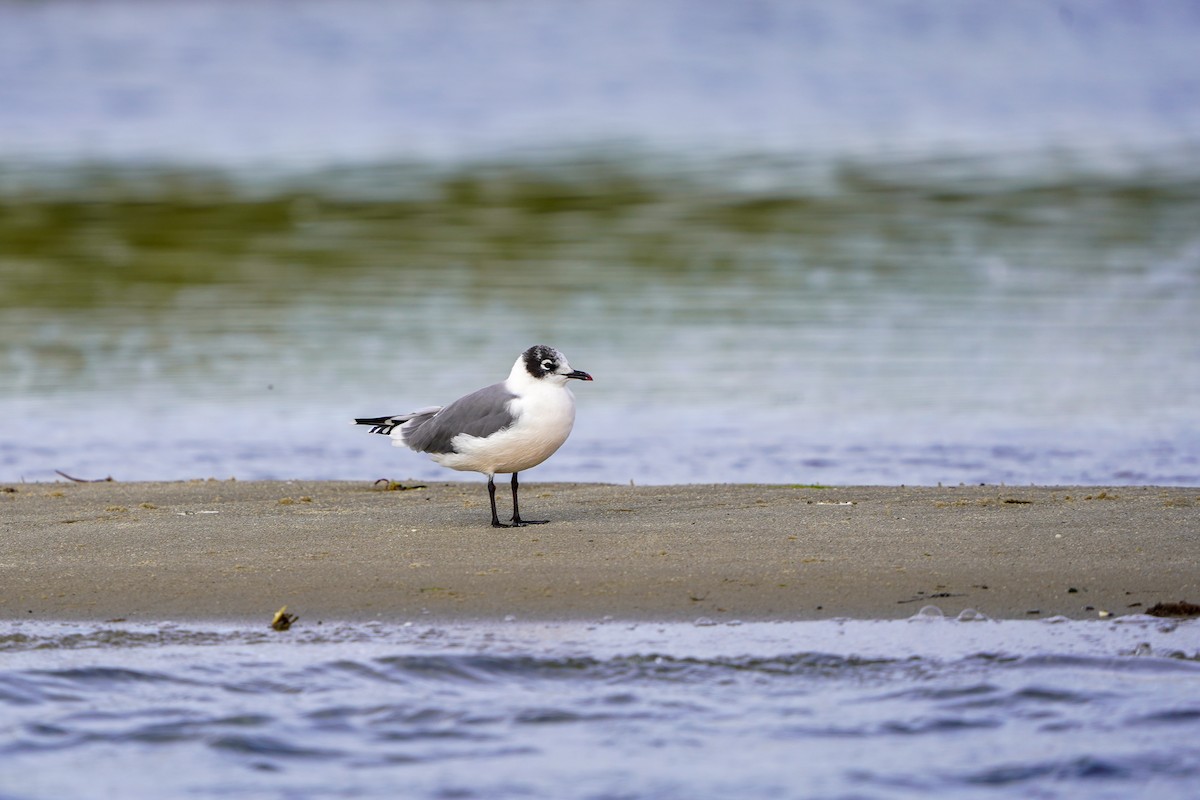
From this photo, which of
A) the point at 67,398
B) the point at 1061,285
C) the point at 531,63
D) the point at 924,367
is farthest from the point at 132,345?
the point at 531,63

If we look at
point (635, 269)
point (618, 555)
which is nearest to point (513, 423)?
point (618, 555)

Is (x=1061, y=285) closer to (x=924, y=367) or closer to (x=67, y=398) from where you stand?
(x=924, y=367)

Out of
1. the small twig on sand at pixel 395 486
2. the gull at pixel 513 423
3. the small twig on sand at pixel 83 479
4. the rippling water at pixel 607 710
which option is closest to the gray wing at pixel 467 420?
the gull at pixel 513 423

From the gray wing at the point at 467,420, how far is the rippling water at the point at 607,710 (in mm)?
1615

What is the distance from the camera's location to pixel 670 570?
261 inches

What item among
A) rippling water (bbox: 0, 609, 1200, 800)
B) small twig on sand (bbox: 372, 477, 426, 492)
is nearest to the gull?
small twig on sand (bbox: 372, 477, 426, 492)

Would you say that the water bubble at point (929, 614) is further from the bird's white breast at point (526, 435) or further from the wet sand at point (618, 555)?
the bird's white breast at point (526, 435)

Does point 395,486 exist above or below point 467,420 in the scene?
below

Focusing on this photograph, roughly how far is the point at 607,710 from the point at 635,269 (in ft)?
42.1

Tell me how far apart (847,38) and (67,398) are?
38.9 metres

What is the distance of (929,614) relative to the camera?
6.05 meters

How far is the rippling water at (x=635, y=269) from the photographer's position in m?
10.9

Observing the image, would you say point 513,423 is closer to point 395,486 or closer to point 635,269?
point 395,486

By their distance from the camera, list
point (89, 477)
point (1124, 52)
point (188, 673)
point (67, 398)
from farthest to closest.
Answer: point (1124, 52), point (67, 398), point (89, 477), point (188, 673)
